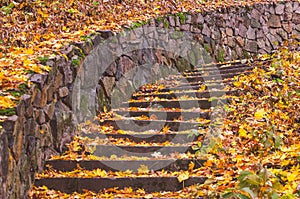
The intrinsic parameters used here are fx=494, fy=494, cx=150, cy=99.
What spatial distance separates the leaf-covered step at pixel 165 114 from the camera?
5.92 meters

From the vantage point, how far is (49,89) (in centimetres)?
463

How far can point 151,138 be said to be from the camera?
5.31m

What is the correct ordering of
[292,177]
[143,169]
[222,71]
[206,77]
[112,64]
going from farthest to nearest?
[222,71] → [206,77] → [112,64] → [143,169] → [292,177]

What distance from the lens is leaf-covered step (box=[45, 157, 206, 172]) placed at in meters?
4.56

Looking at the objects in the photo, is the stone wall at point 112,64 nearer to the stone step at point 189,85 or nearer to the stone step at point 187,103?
the stone step at point 189,85

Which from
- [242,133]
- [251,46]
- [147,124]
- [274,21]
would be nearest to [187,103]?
[147,124]

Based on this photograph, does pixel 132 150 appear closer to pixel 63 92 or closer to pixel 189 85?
pixel 63 92

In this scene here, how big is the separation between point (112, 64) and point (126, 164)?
2.20m

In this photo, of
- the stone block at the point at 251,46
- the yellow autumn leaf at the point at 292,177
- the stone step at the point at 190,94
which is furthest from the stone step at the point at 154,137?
the stone block at the point at 251,46

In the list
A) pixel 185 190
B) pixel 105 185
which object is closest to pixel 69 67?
pixel 105 185

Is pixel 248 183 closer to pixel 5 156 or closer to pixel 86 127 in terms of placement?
pixel 5 156

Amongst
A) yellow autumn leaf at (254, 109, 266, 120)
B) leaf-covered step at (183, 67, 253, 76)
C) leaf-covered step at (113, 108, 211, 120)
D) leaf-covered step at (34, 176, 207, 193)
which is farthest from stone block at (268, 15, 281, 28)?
leaf-covered step at (34, 176, 207, 193)

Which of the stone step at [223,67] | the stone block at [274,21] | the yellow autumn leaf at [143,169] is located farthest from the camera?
the stone block at [274,21]

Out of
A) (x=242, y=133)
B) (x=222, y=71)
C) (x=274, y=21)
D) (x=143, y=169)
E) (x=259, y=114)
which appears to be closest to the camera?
Result: (x=143, y=169)
